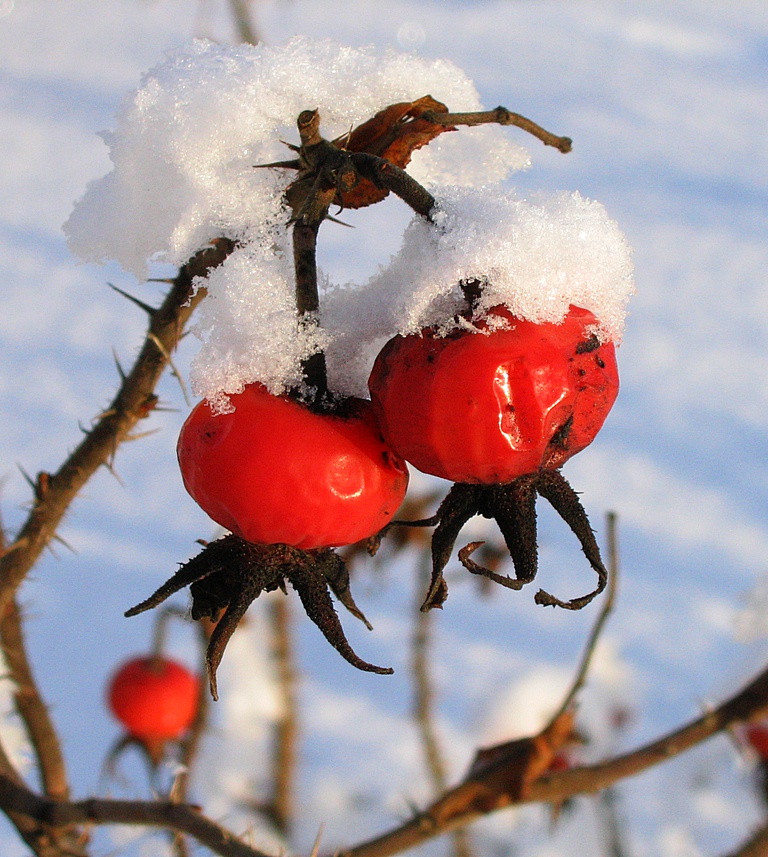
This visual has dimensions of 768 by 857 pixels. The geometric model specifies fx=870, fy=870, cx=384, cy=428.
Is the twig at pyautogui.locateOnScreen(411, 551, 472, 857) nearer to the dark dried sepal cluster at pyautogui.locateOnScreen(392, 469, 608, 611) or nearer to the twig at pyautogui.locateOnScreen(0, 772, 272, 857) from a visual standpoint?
the twig at pyautogui.locateOnScreen(0, 772, 272, 857)

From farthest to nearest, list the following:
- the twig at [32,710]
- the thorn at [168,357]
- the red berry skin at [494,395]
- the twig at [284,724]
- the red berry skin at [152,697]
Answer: the twig at [284,724], the red berry skin at [152,697], the twig at [32,710], the thorn at [168,357], the red berry skin at [494,395]

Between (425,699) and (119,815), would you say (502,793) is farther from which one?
(425,699)

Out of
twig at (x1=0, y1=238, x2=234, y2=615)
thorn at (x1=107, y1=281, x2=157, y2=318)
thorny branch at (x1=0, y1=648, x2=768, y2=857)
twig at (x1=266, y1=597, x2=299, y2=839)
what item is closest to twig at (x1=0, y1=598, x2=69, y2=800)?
twig at (x1=0, y1=238, x2=234, y2=615)

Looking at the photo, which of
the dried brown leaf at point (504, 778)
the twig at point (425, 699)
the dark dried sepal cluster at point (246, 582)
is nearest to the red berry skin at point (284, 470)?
the dark dried sepal cluster at point (246, 582)

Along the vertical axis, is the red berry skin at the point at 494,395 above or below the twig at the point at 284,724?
below

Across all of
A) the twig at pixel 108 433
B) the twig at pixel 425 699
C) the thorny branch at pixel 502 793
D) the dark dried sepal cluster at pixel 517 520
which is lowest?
the thorny branch at pixel 502 793

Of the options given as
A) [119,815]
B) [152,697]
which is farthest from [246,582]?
[152,697]

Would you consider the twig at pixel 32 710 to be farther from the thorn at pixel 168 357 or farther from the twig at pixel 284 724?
the twig at pixel 284 724
